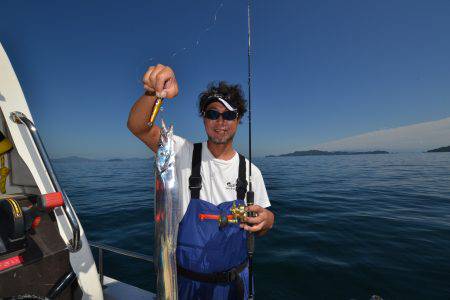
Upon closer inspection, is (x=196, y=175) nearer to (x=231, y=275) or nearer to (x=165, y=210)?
(x=165, y=210)

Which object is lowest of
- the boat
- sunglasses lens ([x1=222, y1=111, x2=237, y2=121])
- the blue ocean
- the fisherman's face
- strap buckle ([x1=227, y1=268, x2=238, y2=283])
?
the blue ocean

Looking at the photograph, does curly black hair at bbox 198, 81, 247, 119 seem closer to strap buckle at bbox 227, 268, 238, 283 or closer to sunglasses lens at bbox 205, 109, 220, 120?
sunglasses lens at bbox 205, 109, 220, 120

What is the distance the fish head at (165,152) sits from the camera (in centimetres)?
175

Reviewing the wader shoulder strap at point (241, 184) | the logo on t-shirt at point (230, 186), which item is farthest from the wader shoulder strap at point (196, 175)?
the wader shoulder strap at point (241, 184)

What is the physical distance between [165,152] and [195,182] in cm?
105

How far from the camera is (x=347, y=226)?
8.36 metres

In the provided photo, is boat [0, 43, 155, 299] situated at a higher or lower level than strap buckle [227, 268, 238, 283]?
higher

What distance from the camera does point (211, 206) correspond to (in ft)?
8.73

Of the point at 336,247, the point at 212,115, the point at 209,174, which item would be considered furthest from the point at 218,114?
the point at 336,247

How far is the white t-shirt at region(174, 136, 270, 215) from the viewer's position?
2818mm

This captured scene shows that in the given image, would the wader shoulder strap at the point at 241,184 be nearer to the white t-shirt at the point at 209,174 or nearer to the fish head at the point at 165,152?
the white t-shirt at the point at 209,174

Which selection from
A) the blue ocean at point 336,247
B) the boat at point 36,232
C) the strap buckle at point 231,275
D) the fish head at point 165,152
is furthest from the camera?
the blue ocean at point 336,247

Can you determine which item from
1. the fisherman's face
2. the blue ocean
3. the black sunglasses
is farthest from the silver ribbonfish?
the blue ocean

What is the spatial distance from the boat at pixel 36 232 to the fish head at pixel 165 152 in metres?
1.21
